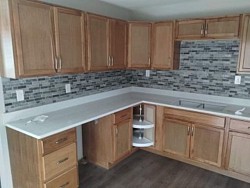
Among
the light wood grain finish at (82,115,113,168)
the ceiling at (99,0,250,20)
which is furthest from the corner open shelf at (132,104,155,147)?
the ceiling at (99,0,250,20)

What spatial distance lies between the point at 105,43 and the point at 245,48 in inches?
69.2

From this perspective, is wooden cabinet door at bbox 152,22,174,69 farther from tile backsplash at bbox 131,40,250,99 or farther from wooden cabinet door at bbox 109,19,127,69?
wooden cabinet door at bbox 109,19,127,69

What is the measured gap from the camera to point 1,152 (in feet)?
6.89

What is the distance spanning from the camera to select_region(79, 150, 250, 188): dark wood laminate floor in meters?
2.51

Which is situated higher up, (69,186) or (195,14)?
(195,14)

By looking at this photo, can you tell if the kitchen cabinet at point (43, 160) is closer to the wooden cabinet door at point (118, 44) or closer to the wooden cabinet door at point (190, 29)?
the wooden cabinet door at point (118, 44)

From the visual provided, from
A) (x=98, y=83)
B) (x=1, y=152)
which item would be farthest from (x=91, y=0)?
(x=1, y=152)

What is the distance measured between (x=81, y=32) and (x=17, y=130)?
127 centimetres

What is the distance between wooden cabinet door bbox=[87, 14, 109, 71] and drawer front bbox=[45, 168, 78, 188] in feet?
4.10

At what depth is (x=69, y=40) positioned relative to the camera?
223 cm

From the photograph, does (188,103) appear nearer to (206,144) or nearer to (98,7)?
(206,144)

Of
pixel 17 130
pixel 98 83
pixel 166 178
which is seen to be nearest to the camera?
pixel 17 130

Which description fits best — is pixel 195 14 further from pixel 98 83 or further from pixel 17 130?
pixel 17 130

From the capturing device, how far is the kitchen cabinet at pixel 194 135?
8.66 feet
